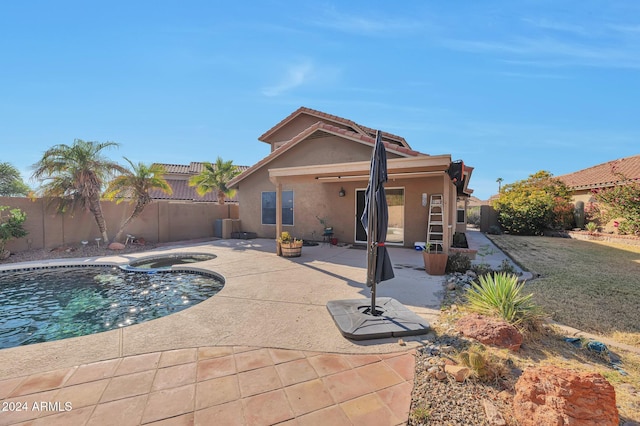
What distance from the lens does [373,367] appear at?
3.03 meters

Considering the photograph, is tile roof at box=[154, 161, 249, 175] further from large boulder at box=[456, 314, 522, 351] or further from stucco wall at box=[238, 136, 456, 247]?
large boulder at box=[456, 314, 522, 351]

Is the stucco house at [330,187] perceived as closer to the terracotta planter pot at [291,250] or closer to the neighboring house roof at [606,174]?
the terracotta planter pot at [291,250]

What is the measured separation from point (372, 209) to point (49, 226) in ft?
43.4

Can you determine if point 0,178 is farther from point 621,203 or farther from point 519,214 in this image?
point 621,203

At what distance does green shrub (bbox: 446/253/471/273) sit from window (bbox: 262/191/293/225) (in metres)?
8.19

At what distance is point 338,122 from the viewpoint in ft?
46.7

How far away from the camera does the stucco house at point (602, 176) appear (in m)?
16.6

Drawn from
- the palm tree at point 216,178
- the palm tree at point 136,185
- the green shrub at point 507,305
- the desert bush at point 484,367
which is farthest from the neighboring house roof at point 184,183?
the desert bush at point 484,367

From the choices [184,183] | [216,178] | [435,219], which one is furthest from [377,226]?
[184,183]

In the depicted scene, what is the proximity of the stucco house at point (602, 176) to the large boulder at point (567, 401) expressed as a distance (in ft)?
63.0

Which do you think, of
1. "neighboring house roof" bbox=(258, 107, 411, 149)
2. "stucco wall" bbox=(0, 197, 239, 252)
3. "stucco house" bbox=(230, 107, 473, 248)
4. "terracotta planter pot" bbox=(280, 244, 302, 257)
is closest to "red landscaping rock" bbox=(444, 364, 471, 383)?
"stucco house" bbox=(230, 107, 473, 248)

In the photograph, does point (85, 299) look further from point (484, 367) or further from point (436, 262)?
point (436, 262)

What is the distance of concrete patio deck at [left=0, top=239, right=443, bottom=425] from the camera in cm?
235

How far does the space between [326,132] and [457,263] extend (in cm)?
750
